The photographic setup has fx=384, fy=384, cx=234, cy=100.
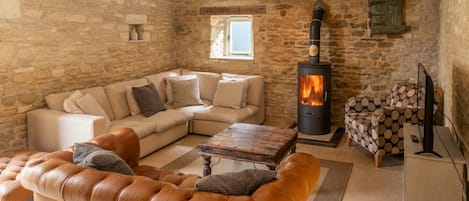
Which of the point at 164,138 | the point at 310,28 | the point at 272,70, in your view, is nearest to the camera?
the point at 164,138

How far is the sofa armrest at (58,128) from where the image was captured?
3.94 meters

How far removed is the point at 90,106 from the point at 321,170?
273 centimetres

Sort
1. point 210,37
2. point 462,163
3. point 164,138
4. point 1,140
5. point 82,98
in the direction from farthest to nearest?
point 210,37 < point 164,138 < point 82,98 < point 1,140 < point 462,163

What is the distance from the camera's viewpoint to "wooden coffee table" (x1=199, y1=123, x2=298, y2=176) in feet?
11.3

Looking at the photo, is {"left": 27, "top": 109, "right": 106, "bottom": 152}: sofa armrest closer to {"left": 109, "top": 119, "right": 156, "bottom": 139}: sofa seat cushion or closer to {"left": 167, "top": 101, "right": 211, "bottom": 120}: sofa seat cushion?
{"left": 109, "top": 119, "right": 156, "bottom": 139}: sofa seat cushion

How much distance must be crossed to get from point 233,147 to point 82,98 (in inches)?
78.3

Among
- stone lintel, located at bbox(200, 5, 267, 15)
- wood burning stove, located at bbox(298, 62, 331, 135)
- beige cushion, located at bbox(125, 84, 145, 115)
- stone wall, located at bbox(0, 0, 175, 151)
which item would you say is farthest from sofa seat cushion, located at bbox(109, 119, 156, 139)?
stone lintel, located at bbox(200, 5, 267, 15)

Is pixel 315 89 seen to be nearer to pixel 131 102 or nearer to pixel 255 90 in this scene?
pixel 255 90

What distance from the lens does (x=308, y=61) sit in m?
5.88

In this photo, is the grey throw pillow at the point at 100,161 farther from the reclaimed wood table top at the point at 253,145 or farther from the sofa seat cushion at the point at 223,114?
the sofa seat cushion at the point at 223,114

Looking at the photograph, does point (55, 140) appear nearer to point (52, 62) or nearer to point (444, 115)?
point (52, 62)

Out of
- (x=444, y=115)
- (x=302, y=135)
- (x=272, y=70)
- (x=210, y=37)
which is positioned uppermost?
(x=210, y=37)

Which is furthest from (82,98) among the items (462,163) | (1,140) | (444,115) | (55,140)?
(444,115)

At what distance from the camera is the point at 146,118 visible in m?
5.05
